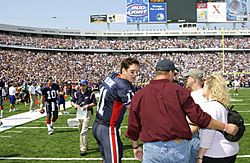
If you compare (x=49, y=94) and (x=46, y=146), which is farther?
(x=49, y=94)

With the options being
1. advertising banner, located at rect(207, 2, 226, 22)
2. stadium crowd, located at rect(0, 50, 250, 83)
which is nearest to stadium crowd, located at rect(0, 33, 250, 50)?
stadium crowd, located at rect(0, 50, 250, 83)

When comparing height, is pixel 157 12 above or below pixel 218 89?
above

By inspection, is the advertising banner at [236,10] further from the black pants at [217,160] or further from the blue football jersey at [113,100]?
the black pants at [217,160]

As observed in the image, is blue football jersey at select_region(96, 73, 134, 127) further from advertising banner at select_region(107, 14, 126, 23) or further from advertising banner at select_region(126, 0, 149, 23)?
advertising banner at select_region(107, 14, 126, 23)

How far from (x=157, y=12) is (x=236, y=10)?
1297 cm

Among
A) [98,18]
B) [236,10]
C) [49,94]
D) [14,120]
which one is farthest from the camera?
[98,18]

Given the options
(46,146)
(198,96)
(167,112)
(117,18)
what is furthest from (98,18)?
(167,112)

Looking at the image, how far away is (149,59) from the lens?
195ft

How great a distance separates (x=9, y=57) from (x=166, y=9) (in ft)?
77.4

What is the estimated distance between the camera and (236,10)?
188 feet

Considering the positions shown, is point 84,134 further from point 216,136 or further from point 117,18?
point 117,18

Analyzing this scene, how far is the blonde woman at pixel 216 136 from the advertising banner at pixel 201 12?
53.2m

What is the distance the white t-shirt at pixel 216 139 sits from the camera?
362cm

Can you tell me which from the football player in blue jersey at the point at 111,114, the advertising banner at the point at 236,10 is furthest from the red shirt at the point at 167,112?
the advertising banner at the point at 236,10
